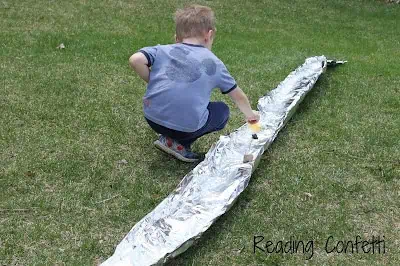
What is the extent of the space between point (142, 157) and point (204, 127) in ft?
1.47

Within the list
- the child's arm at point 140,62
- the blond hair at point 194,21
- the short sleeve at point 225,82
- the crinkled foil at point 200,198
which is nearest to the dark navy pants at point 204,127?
the crinkled foil at point 200,198

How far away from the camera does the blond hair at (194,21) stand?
3336mm

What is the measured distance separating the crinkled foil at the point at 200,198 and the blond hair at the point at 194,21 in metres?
0.73

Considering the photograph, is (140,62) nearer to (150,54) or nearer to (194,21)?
(150,54)

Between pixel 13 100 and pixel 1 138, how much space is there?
2.41 feet

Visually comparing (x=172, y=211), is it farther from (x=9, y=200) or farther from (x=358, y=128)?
(x=358, y=128)

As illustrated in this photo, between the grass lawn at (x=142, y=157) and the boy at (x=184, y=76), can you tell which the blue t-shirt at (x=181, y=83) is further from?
the grass lawn at (x=142, y=157)

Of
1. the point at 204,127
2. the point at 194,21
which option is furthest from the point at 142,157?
the point at 194,21

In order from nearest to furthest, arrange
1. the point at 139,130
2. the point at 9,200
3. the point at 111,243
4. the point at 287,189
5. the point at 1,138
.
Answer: the point at 111,243 < the point at 9,200 < the point at 287,189 < the point at 1,138 < the point at 139,130

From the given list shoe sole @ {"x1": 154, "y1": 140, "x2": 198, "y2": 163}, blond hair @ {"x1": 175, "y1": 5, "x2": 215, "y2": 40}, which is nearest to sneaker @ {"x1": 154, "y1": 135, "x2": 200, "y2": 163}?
shoe sole @ {"x1": 154, "y1": 140, "x2": 198, "y2": 163}

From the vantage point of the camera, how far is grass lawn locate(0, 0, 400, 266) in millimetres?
2691

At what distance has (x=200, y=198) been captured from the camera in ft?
9.52

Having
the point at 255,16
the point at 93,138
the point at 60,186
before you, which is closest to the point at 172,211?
the point at 60,186

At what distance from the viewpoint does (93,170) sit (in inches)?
131
